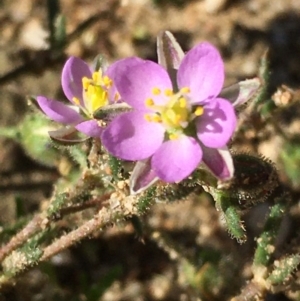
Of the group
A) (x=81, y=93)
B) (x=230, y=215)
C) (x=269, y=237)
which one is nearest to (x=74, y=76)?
(x=81, y=93)

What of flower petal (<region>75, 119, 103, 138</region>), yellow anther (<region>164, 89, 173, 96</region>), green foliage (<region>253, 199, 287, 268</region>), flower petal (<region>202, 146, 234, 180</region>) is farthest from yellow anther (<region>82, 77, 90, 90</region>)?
green foliage (<region>253, 199, 287, 268</region>)

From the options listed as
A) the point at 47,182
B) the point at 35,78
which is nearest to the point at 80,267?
the point at 47,182

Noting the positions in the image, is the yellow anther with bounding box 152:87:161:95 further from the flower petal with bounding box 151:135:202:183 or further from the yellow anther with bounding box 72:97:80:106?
the yellow anther with bounding box 72:97:80:106

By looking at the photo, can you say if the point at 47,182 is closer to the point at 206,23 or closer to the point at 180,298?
the point at 180,298

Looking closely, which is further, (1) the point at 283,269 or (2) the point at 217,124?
(1) the point at 283,269

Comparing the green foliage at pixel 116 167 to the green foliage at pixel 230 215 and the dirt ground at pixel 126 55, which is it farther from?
the dirt ground at pixel 126 55

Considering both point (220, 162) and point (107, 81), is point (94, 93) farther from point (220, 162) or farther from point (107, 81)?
point (220, 162)
